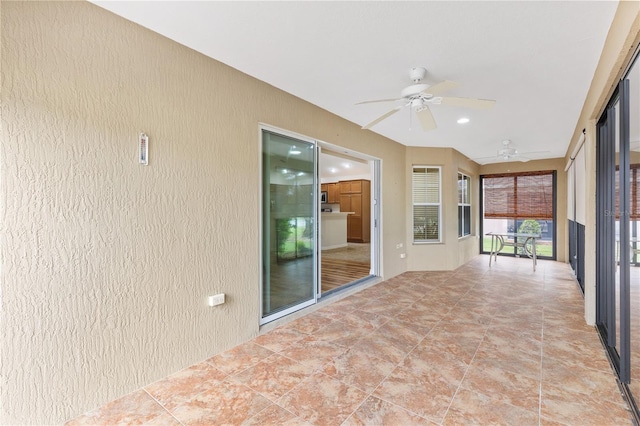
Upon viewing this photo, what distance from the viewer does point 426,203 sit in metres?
5.66

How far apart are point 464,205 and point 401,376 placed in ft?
18.0

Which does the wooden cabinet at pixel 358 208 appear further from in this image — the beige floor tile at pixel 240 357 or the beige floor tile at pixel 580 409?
the beige floor tile at pixel 580 409

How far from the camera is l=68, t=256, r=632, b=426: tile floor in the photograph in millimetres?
1724

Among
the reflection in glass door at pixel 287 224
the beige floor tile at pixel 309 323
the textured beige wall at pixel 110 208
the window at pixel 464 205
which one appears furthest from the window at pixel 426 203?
the textured beige wall at pixel 110 208

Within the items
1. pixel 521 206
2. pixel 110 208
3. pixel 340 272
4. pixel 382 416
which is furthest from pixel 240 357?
pixel 521 206

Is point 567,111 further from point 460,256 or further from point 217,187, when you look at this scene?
point 217,187

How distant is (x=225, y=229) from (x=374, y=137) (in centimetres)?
293

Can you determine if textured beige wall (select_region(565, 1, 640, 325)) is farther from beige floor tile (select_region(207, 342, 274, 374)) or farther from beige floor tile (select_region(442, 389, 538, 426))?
beige floor tile (select_region(207, 342, 274, 374))

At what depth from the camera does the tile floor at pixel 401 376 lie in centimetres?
172

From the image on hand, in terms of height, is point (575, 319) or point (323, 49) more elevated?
point (323, 49)

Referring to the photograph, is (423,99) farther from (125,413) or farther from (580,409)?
(125,413)

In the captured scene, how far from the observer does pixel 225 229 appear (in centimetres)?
248

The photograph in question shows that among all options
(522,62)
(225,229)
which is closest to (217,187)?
(225,229)

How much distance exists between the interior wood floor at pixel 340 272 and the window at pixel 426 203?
125 centimetres
